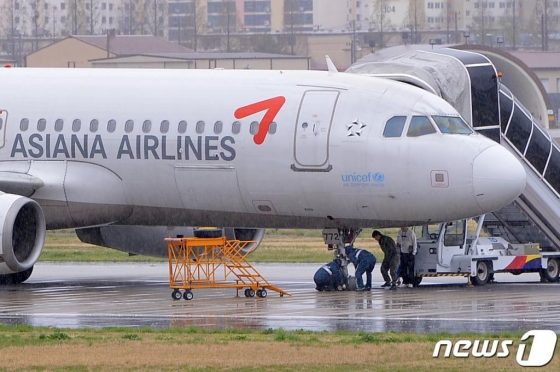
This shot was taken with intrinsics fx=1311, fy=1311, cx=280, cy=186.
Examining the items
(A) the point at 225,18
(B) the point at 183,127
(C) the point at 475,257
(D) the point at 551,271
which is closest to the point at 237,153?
(B) the point at 183,127

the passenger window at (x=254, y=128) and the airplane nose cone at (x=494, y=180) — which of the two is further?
the passenger window at (x=254, y=128)

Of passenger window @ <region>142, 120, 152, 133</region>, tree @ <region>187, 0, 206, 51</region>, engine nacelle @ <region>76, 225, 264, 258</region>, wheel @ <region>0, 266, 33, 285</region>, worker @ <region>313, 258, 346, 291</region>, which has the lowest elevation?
wheel @ <region>0, 266, 33, 285</region>

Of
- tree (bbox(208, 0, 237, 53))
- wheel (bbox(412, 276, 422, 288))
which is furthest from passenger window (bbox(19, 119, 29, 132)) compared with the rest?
tree (bbox(208, 0, 237, 53))

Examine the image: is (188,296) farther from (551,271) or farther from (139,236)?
(551,271)

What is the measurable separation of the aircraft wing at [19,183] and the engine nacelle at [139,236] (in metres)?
2.66

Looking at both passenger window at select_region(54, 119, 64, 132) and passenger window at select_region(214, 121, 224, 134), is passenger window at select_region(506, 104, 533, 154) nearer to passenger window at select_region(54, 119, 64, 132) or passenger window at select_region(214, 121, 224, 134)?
passenger window at select_region(214, 121, 224, 134)

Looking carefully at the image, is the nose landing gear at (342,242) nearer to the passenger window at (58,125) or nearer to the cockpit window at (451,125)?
the cockpit window at (451,125)

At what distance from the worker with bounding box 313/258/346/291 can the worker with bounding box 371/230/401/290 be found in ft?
3.44

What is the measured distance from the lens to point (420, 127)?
83.1 feet

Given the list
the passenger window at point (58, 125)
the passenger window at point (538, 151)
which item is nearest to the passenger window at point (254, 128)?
the passenger window at point (58, 125)

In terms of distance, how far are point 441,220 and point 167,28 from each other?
14932 centimetres

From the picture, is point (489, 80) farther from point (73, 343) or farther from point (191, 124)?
point (73, 343)

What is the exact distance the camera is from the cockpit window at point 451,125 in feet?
83.4

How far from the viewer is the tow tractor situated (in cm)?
2728
